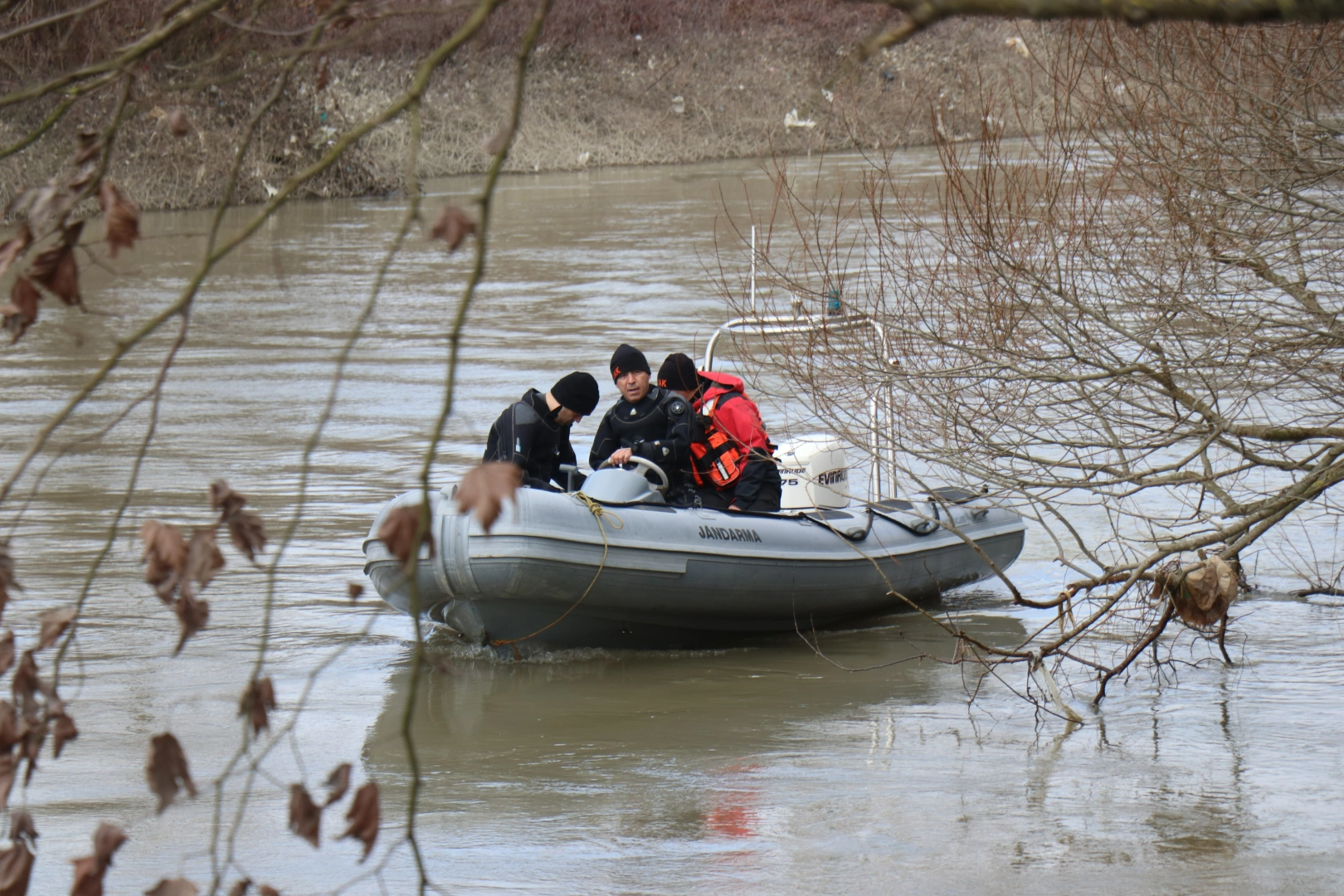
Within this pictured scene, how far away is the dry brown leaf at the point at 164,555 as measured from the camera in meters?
1.76

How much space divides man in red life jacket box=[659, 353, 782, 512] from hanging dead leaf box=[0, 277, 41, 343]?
15.1ft

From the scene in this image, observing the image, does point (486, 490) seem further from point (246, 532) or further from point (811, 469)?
point (811, 469)

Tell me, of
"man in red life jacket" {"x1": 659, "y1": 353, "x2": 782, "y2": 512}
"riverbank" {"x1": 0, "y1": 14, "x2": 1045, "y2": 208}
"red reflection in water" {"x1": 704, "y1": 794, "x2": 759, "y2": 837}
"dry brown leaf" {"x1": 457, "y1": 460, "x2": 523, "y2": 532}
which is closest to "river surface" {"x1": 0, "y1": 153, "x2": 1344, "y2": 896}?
"red reflection in water" {"x1": 704, "y1": 794, "x2": 759, "y2": 837}

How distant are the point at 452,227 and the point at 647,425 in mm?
4762

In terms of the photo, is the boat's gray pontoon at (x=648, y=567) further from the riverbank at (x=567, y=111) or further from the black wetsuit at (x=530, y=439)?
the riverbank at (x=567, y=111)

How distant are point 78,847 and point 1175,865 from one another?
3051 millimetres

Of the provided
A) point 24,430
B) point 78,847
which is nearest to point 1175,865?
point 78,847

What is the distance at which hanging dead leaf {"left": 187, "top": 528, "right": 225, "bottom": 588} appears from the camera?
5.77 feet

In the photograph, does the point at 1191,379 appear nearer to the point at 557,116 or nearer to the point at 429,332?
the point at 429,332

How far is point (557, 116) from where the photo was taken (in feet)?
108

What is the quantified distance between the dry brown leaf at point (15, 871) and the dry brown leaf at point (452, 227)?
2.79 feet

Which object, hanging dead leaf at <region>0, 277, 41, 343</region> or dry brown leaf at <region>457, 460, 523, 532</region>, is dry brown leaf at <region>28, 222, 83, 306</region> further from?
dry brown leaf at <region>457, 460, 523, 532</region>

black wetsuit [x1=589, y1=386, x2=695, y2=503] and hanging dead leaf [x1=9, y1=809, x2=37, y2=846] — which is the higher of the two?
black wetsuit [x1=589, y1=386, x2=695, y2=503]

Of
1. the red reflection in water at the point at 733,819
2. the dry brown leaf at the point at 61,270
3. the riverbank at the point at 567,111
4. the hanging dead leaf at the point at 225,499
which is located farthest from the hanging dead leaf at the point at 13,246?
the riverbank at the point at 567,111
